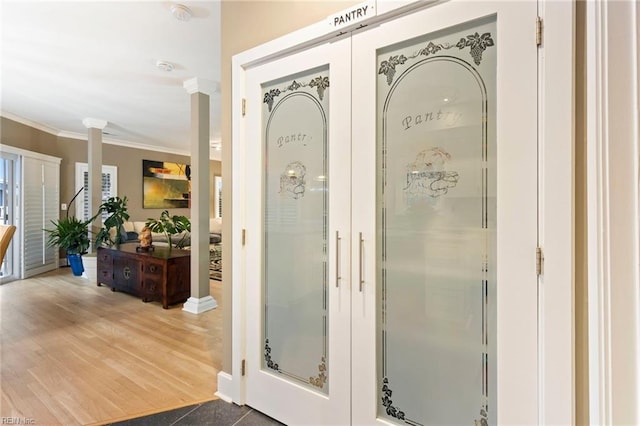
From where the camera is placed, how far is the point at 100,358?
2.43m

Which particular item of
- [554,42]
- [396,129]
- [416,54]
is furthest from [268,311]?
[554,42]

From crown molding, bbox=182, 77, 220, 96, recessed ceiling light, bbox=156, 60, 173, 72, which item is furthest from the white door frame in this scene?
crown molding, bbox=182, 77, 220, 96

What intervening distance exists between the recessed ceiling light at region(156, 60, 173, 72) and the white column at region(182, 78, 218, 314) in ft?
1.05

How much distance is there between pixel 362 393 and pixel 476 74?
147cm

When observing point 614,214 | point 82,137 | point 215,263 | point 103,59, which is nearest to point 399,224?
point 614,214

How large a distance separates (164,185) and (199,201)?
5.00 m

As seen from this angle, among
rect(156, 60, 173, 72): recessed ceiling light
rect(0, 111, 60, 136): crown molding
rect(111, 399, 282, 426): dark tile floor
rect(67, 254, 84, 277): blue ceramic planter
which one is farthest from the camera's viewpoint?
rect(67, 254, 84, 277): blue ceramic planter

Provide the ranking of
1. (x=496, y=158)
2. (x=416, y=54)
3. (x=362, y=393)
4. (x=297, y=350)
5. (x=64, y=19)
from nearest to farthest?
(x=496, y=158) → (x=416, y=54) → (x=362, y=393) → (x=297, y=350) → (x=64, y=19)

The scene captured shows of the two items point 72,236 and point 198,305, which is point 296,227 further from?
point 72,236

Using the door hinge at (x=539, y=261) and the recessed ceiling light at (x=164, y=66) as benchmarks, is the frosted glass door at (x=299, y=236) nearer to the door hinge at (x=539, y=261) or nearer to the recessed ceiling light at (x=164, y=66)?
the door hinge at (x=539, y=261)

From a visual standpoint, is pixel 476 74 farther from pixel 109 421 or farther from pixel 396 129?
pixel 109 421

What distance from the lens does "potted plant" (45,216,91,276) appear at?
16.5 feet

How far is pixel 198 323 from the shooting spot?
3.20 meters

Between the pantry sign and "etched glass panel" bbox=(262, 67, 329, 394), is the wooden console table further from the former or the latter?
the pantry sign
